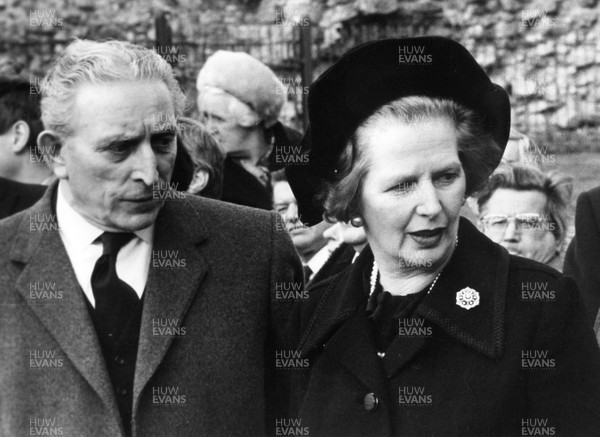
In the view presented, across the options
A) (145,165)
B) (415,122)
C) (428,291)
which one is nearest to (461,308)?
(428,291)

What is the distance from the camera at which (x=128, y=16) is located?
1460cm

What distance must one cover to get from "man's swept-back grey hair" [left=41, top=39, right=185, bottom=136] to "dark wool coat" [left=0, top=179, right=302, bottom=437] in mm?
287

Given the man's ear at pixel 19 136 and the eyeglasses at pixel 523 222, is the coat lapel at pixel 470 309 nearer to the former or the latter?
the eyeglasses at pixel 523 222

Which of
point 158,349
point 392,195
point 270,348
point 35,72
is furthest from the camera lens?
point 35,72

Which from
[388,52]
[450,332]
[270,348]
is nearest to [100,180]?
[270,348]

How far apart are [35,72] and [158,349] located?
11229 millimetres

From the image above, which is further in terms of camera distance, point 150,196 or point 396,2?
point 396,2

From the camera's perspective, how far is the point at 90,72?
313cm

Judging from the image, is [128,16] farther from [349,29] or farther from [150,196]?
[150,196]

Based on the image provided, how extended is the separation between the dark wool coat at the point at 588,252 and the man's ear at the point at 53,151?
193 cm

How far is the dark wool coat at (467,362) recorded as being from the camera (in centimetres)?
255

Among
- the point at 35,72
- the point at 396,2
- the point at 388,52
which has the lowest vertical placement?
the point at 35,72

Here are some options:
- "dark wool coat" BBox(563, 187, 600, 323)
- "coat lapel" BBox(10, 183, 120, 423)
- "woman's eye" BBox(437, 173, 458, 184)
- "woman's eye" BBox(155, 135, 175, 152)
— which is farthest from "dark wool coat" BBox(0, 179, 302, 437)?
"dark wool coat" BBox(563, 187, 600, 323)

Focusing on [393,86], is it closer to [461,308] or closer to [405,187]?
[405,187]
